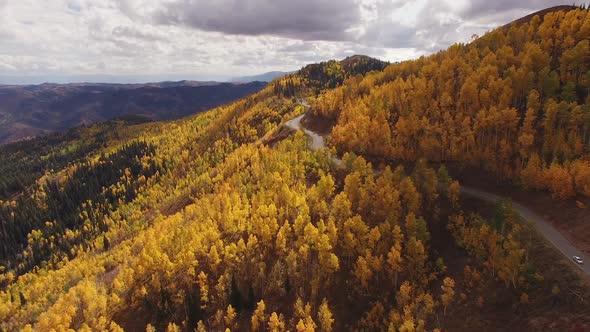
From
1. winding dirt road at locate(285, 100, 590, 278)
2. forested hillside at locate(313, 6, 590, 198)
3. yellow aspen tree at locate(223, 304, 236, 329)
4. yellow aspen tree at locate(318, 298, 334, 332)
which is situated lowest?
yellow aspen tree at locate(223, 304, 236, 329)

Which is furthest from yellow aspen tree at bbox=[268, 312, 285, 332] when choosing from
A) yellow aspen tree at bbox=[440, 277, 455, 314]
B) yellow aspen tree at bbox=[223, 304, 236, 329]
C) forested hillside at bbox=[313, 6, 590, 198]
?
forested hillside at bbox=[313, 6, 590, 198]

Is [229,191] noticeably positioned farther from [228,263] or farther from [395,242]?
[395,242]

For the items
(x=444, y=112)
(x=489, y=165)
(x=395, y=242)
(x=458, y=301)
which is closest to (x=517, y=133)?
(x=489, y=165)

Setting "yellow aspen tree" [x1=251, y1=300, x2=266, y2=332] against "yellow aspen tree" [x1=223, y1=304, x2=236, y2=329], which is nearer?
"yellow aspen tree" [x1=251, y1=300, x2=266, y2=332]

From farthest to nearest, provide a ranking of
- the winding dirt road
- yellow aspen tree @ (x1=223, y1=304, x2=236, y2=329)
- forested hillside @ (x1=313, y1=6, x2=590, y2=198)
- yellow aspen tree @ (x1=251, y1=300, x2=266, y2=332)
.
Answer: forested hillside @ (x1=313, y1=6, x2=590, y2=198) < yellow aspen tree @ (x1=223, y1=304, x2=236, y2=329) < yellow aspen tree @ (x1=251, y1=300, x2=266, y2=332) < the winding dirt road

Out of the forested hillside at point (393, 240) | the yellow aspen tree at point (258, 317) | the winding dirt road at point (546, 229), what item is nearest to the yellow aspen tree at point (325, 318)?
the forested hillside at point (393, 240)

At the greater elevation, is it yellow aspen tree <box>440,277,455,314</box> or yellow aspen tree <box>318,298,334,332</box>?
yellow aspen tree <box>440,277,455,314</box>

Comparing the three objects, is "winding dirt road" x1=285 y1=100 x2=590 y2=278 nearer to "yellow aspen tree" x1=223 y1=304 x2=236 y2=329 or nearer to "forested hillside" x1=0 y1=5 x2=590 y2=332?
"forested hillside" x1=0 y1=5 x2=590 y2=332

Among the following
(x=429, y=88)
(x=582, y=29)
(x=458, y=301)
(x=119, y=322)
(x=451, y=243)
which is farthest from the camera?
(x=429, y=88)

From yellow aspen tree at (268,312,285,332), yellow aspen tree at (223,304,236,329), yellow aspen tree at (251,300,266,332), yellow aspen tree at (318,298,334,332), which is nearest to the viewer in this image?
yellow aspen tree at (318,298,334,332)
